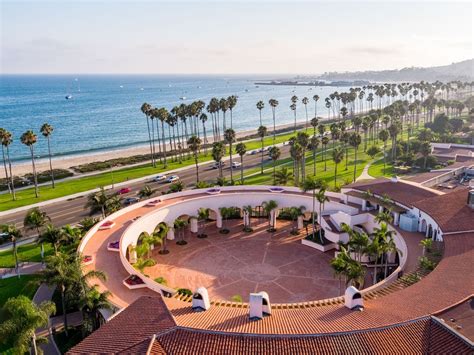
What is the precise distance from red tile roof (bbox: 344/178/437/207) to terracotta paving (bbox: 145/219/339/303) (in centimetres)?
1163

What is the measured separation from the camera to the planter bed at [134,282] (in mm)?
42600

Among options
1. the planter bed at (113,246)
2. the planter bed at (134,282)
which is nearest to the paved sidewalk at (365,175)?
the planter bed at (113,246)

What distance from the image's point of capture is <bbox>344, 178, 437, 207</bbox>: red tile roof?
57969 mm

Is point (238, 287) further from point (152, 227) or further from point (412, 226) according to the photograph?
point (412, 226)

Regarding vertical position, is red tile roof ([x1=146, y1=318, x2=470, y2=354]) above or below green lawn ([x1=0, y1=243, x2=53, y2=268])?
above

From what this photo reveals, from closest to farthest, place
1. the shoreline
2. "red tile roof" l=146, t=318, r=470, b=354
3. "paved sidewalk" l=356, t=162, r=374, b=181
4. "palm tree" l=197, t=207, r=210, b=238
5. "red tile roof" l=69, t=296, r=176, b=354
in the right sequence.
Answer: "red tile roof" l=146, t=318, r=470, b=354, "red tile roof" l=69, t=296, r=176, b=354, "palm tree" l=197, t=207, r=210, b=238, "paved sidewalk" l=356, t=162, r=374, b=181, the shoreline

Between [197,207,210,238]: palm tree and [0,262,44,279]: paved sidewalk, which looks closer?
[0,262,44,279]: paved sidewalk

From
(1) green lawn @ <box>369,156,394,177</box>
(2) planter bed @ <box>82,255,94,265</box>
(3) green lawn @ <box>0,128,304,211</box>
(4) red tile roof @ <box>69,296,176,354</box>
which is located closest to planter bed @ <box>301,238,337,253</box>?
(2) planter bed @ <box>82,255,94,265</box>

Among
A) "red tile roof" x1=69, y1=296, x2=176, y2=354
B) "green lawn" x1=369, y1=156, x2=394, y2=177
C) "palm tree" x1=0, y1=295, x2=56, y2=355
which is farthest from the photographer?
"green lawn" x1=369, y1=156, x2=394, y2=177

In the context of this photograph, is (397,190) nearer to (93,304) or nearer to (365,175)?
(365,175)

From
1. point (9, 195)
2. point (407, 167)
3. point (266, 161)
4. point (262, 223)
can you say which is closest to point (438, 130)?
point (407, 167)

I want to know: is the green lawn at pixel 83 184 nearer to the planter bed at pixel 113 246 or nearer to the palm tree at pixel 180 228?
the palm tree at pixel 180 228

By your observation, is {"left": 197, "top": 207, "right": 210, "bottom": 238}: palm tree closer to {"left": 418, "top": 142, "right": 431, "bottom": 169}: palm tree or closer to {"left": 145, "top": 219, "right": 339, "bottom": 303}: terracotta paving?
{"left": 145, "top": 219, "right": 339, "bottom": 303}: terracotta paving

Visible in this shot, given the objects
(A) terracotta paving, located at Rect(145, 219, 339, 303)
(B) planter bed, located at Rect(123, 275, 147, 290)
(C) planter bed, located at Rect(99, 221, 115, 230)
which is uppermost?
(C) planter bed, located at Rect(99, 221, 115, 230)
